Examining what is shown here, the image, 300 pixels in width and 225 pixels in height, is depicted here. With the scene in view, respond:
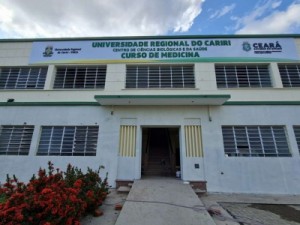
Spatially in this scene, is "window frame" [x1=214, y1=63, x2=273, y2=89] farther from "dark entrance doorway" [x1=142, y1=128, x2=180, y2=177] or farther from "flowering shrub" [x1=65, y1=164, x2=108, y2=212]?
"flowering shrub" [x1=65, y1=164, x2=108, y2=212]

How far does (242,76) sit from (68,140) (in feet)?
32.6

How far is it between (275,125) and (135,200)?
7472 millimetres

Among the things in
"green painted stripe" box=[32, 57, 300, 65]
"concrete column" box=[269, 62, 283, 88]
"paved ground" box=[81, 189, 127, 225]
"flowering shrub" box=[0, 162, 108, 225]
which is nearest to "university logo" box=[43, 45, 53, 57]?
"green painted stripe" box=[32, 57, 300, 65]

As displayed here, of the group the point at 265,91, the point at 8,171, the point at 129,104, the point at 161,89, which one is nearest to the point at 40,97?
the point at 8,171

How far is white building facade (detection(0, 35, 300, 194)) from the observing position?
8.22 meters

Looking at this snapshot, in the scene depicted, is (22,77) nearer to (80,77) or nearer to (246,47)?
(80,77)

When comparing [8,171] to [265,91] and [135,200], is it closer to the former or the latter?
[135,200]

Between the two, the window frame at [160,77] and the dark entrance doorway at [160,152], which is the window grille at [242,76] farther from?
the dark entrance doorway at [160,152]

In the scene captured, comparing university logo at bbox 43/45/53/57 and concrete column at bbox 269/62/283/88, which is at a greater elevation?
university logo at bbox 43/45/53/57

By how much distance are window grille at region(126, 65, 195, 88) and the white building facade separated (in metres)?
0.06

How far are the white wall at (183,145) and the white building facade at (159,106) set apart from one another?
0.05 metres

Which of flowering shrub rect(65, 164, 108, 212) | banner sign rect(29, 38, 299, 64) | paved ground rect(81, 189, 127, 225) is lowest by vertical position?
paved ground rect(81, 189, 127, 225)

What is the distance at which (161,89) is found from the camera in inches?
381

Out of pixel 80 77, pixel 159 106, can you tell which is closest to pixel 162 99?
pixel 159 106
